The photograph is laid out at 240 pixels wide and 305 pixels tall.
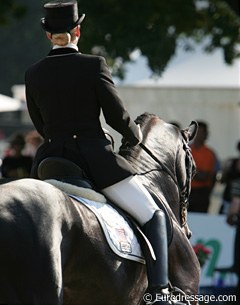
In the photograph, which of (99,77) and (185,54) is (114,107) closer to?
(99,77)

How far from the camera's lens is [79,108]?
682 cm

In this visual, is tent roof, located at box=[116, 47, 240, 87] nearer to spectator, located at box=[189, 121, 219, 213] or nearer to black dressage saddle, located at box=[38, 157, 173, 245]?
spectator, located at box=[189, 121, 219, 213]

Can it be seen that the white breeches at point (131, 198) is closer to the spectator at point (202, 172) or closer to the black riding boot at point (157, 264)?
the black riding boot at point (157, 264)

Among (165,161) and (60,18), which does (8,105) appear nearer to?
(165,161)

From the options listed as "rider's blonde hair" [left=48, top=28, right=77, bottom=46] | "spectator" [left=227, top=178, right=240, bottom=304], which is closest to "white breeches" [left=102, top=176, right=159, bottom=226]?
"rider's blonde hair" [left=48, top=28, right=77, bottom=46]

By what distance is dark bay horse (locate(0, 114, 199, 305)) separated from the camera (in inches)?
229

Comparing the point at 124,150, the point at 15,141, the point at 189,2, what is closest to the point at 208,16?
the point at 189,2

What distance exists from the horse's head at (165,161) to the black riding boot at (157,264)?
554mm

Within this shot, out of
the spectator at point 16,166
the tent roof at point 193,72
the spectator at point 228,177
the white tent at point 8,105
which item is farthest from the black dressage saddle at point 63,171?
the tent roof at point 193,72

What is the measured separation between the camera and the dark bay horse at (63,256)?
Result: 229 inches

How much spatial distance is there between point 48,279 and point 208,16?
14.2m

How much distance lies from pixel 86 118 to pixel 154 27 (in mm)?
11050

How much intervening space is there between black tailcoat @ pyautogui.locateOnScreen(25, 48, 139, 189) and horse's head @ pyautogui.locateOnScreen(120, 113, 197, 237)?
21.8 inches

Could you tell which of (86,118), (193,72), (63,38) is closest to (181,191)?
(86,118)
